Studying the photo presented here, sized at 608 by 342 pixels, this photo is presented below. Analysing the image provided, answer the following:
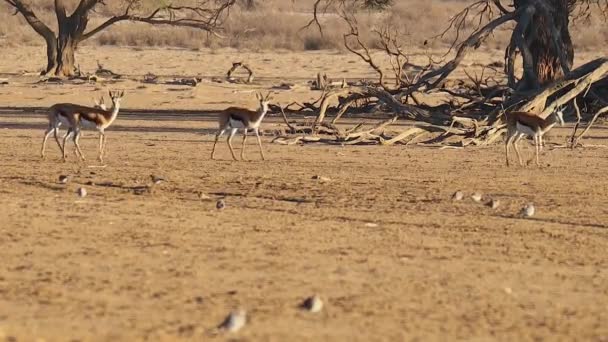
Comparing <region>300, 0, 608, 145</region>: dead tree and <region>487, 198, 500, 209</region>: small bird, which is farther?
<region>300, 0, 608, 145</region>: dead tree

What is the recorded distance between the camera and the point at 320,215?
12.4 m

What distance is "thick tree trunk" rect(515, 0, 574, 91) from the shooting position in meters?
23.2

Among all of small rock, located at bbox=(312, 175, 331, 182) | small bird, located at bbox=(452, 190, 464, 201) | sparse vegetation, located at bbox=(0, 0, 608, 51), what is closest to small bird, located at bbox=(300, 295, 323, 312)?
small bird, located at bbox=(452, 190, 464, 201)

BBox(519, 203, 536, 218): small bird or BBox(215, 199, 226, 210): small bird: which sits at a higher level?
BBox(519, 203, 536, 218): small bird

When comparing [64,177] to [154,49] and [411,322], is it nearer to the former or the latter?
[411,322]

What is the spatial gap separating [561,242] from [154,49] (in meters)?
43.7

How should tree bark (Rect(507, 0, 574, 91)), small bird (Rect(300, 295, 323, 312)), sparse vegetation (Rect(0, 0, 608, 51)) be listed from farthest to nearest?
1. sparse vegetation (Rect(0, 0, 608, 51))
2. tree bark (Rect(507, 0, 574, 91))
3. small bird (Rect(300, 295, 323, 312))

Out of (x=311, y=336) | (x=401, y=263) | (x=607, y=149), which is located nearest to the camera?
(x=311, y=336)

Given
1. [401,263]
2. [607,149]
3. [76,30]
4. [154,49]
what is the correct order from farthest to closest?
[154,49], [76,30], [607,149], [401,263]

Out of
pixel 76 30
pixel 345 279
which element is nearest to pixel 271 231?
pixel 345 279

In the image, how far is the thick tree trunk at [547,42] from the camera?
23.2 meters

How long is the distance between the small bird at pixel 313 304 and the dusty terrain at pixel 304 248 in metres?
0.07

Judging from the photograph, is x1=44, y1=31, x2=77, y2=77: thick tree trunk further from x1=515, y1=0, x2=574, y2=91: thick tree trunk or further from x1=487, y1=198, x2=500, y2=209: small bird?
x1=487, y1=198, x2=500, y2=209: small bird

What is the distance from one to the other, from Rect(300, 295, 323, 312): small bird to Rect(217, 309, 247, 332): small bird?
50 centimetres
